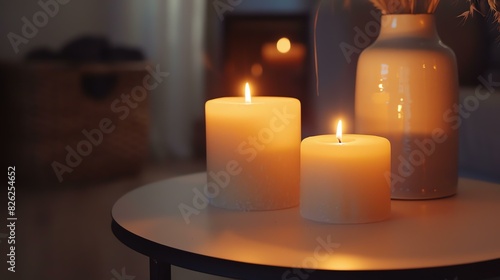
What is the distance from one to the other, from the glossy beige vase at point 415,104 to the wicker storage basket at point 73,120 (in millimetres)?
1177

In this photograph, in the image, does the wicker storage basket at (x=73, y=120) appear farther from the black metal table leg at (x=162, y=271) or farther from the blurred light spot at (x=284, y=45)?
the black metal table leg at (x=162, y=271)

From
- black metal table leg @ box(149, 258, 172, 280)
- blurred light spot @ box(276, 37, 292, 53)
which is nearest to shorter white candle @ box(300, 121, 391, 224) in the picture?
black metal table leg @ box(149, 258, 172, 280)

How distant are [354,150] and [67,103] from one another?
1.33 metres

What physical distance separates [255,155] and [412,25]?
26 cm

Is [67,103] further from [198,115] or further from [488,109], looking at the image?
[488,109]

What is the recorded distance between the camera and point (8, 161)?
181 centimetres

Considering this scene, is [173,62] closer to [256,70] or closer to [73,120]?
[256,70]

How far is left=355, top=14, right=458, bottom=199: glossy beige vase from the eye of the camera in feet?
2.81

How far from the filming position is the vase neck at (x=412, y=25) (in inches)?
34.1

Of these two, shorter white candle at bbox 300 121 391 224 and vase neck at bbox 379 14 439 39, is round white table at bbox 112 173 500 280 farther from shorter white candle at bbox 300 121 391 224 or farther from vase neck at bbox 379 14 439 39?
Result: vase neck at bbox 379 14 439 39

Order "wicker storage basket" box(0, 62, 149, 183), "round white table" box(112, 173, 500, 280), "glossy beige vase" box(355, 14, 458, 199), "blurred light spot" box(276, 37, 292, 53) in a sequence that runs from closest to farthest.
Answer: "round white table" box(112, 173, 500, 280) → "glossy beige vase" box(355, 14, 458, 199) → "wicker storage basket" box(0, 62, 149, 183) → "blurred light spot" box(276, 37, 292, 53)

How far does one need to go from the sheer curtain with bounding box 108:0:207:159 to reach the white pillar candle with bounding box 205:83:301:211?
1.39 meters

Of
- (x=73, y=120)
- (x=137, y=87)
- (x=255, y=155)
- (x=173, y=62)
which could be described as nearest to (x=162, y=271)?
(x=255, y=155)

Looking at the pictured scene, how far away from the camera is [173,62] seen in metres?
2.28
